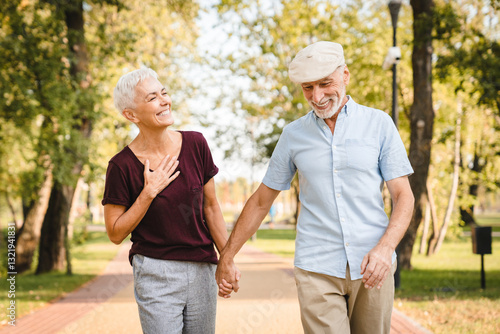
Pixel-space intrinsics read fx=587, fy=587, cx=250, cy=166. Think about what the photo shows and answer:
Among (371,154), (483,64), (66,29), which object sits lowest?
(371,154)

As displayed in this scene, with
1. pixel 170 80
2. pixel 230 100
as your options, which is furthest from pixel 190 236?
pixel 170 80

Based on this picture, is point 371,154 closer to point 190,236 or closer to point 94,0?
point 190,236

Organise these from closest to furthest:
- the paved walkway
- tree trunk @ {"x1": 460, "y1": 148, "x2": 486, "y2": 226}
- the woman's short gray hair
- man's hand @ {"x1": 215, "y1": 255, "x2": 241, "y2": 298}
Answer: the woman's short gray hair, man's hand @ {"x1": 215, "y1": 255, "x2": 241, "y2": 298}, the paved walkway, tree trunk @ {"x1": 460, "y1": 148, "x2": 486, "y2": 226}

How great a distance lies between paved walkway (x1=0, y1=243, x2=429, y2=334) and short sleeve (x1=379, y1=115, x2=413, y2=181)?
4171 millimetres

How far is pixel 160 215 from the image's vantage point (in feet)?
10.1

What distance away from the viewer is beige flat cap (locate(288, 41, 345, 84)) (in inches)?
115

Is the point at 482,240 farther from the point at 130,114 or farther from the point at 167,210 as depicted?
the point at 130,114

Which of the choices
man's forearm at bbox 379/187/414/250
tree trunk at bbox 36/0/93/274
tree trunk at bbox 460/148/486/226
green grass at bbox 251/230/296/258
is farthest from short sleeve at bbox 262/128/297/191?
tree trunk at bbox 460/148/486/226

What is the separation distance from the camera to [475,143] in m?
26.0

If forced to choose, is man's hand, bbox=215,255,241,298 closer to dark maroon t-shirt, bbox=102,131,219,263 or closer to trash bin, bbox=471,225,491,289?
dark maroon t-shirt, bbox=102,131,219,263

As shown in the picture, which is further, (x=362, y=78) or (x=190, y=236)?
(x=362, y=78)

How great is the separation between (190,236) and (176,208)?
17 cm

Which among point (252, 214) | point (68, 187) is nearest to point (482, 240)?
point (252, 214)

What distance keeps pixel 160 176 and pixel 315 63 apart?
98 centimetres
